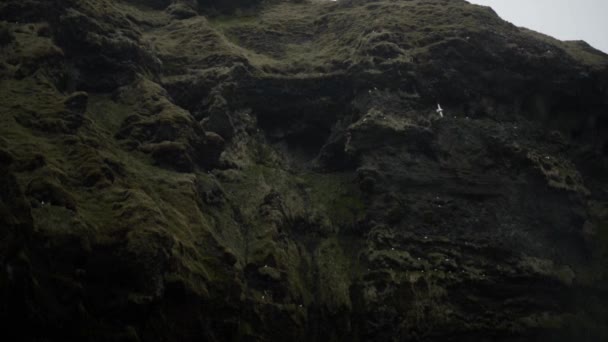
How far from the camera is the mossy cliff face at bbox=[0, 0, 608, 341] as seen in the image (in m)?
27.0

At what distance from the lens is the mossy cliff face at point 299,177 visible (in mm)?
27047

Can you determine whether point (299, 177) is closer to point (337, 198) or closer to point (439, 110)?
point (337, 198)

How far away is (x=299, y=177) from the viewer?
4869 cm

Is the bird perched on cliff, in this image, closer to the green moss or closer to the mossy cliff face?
the mossy cliff face

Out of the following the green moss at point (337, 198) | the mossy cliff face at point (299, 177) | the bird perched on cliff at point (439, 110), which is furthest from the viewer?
the bird perched on cliff at point (439, 110)

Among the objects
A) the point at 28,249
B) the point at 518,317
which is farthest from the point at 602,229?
the point at 28,249

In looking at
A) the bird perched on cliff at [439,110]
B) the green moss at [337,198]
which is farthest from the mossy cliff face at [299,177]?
the bird perched on cliff at [439,110]

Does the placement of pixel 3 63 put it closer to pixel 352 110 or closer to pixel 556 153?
pixel 352 110

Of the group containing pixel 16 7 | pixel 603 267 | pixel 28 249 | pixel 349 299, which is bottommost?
pixel 349 299

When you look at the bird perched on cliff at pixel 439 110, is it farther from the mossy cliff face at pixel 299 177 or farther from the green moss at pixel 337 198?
the green moss at pixel 337 198

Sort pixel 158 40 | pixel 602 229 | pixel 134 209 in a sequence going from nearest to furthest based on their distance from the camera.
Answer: pixel 134 209, pixel 602 229, pixel 158 40

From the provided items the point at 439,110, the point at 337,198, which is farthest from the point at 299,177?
the point at 439,110

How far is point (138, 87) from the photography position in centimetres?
4525

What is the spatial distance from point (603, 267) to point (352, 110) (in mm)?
23961
